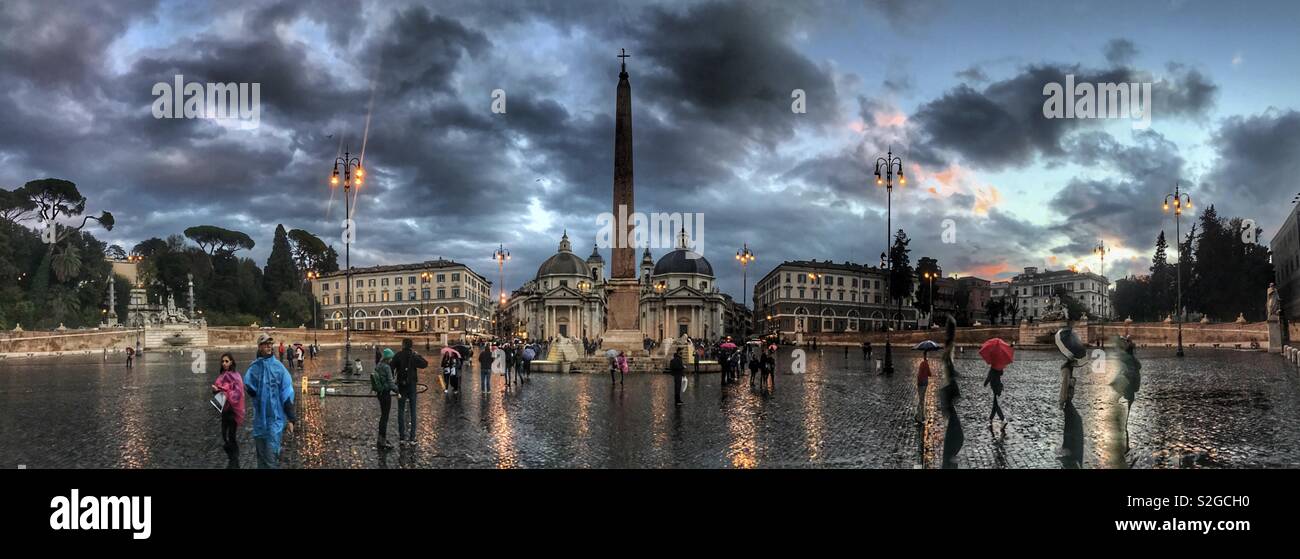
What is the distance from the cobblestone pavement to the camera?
28.6ft

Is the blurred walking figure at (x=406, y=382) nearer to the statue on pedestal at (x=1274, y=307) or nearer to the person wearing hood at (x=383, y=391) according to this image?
the person wearing hood at (x=383, y=391)

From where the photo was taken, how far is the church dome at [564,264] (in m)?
121

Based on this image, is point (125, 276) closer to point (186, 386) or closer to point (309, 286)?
point (309, 286)

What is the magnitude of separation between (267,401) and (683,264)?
388ft

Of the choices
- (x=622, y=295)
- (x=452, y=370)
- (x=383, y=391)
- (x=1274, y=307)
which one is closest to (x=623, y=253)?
(x=622, y=295)

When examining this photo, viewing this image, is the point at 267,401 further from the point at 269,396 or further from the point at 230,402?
the point at 230,402

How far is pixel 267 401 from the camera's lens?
703cm

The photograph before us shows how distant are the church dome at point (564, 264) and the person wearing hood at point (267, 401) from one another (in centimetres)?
11368

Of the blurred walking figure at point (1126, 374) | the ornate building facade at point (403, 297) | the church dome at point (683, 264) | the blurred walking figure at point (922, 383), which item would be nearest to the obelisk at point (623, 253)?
the blurred walking figure at point (922, 383)

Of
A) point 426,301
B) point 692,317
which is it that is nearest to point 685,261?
point 692,317

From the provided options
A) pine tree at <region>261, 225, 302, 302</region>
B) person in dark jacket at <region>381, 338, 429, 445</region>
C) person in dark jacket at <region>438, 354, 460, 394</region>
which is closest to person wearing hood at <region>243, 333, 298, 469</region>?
person in dark jacket at <region>381, 338, 429, 445</region>

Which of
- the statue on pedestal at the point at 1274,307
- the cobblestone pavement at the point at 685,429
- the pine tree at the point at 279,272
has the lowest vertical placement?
the cobblestone pavement at the point at 685,429

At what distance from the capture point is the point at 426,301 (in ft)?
381
